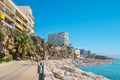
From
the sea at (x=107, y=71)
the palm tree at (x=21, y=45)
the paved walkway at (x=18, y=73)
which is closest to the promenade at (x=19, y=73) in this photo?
the paved walkway at (x=18, y=73)

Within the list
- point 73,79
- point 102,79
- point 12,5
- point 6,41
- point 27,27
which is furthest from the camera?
point 27,27

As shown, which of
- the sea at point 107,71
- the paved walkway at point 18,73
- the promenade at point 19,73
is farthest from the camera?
the sea at point 107,71

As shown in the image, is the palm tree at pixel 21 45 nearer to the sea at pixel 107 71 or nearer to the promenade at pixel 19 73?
the sea at pixel 107 71

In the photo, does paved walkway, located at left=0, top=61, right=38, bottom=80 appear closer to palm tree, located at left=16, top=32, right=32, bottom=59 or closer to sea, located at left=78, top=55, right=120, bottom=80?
sea, located at left=78, top=55, right=120, bottom=80

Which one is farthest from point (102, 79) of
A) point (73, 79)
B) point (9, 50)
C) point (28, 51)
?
point (28, 51)

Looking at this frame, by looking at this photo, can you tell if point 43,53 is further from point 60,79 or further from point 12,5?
point 60,79

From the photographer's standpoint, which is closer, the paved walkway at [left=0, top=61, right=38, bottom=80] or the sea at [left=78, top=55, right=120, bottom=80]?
the paved walkway at [left=0, top=61, right=38, bottom=80]

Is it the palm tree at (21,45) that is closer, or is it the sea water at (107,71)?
the sea water at (107,71)

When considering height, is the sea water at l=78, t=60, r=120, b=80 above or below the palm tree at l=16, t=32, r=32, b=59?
below

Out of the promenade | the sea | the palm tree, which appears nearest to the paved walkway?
the promenade

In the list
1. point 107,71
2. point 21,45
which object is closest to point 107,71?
point 107,71

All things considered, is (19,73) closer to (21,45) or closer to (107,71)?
(21,45)

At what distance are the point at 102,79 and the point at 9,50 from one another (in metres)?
30.2

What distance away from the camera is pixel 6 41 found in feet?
154
